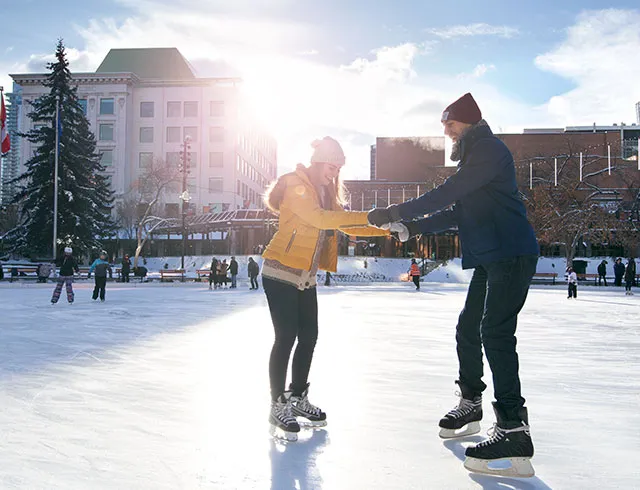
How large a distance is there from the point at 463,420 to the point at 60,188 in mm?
34920

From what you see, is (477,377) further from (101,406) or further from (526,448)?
(101,406)

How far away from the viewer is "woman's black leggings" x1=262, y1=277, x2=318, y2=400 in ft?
11.0

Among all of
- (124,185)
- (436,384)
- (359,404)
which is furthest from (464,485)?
(124,185)

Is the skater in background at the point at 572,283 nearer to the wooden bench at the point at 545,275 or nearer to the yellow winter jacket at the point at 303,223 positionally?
the wooden bench at the point at 545,275

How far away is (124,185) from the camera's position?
65188 mm

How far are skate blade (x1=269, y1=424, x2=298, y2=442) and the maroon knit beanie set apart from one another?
181cm

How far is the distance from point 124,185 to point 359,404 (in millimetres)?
65389

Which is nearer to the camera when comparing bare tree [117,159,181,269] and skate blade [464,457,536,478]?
skate blade [464,457,536,478]

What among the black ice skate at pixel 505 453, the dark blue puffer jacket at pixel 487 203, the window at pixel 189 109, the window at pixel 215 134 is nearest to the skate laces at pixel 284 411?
the black ice skate at pixel 505 453

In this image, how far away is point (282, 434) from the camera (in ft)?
10.3

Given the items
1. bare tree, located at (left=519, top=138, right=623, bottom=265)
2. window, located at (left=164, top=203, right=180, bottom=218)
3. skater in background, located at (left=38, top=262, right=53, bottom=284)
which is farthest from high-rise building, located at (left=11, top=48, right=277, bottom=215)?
Answer: skater in background, located at (left=38, top=262, right=53, bottom=284)

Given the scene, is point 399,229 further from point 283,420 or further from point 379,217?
point 283,420

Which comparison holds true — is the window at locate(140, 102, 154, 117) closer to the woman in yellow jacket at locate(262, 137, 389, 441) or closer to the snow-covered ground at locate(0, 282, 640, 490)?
the snow-covered ground at locate(0, 282, 640, 490)

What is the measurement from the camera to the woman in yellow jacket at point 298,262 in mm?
3297
